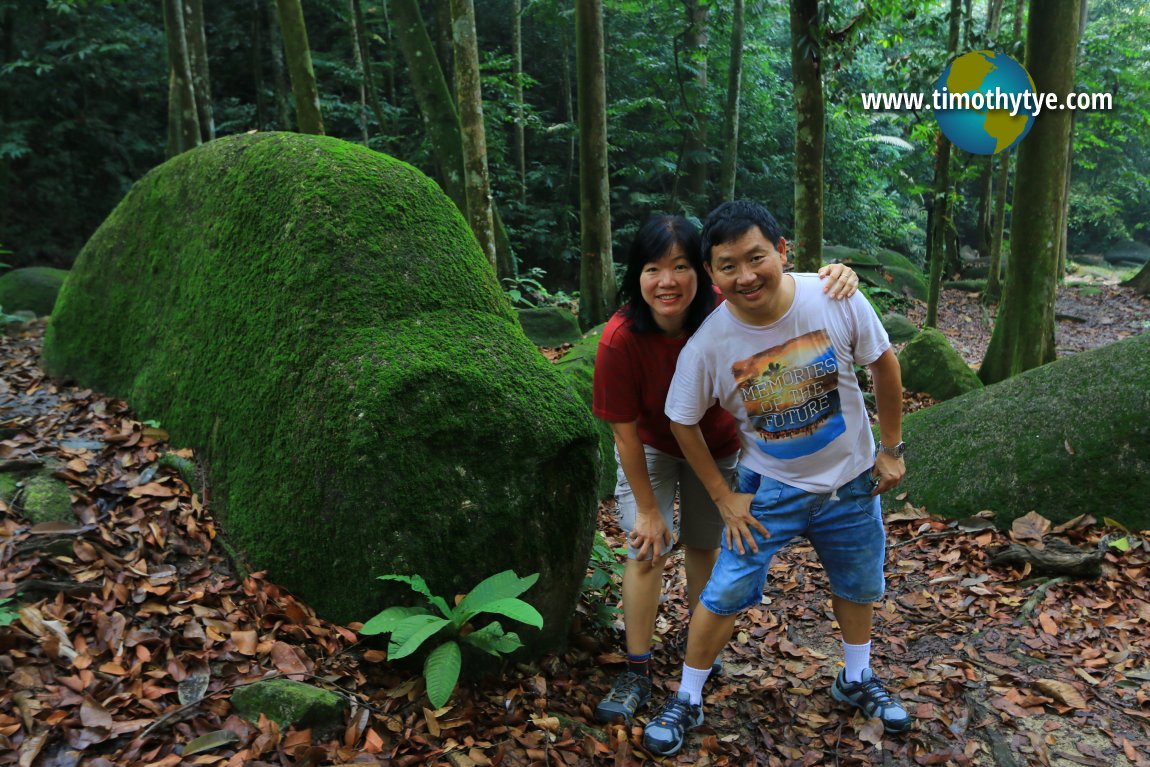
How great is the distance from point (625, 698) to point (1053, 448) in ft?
11.6

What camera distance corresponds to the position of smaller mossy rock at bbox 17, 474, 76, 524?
Answer: 346 cm

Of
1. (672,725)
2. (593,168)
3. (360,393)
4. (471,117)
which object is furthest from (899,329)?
(360,393)

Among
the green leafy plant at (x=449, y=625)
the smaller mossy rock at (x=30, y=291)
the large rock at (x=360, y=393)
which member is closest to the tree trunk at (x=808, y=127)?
the large rock at (x=360, y=393)

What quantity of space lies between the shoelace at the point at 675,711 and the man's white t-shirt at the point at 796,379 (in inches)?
43.1

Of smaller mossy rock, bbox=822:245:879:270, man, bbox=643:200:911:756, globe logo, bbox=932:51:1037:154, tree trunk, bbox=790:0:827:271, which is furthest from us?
smaller mossy rock, bbox=822:245:879:270

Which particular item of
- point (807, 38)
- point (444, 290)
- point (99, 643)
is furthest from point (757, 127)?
point (99, 643)

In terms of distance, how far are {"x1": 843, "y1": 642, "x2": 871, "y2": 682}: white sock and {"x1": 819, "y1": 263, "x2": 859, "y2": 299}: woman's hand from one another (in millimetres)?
1610

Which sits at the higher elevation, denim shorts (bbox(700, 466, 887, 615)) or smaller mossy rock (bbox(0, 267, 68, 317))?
smaller mossy rock (bbox(0, 267, 68, 317))

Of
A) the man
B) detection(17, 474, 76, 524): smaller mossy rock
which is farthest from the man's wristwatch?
detection(17, 474, 76, 524): smaller mossy rock

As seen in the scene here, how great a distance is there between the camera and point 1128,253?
98.1 ft

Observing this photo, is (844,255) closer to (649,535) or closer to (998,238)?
(998,238)

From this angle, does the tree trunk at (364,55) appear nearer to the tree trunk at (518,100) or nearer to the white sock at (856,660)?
the tree trunk at (518,100)

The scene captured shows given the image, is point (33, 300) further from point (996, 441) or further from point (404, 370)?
point (996, 441)

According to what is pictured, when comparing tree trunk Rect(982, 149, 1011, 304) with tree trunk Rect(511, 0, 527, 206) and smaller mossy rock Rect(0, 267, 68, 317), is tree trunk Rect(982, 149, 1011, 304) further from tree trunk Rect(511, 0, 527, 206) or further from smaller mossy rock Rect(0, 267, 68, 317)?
smaller mossy rock Rect(0, 267, 68, 317)
